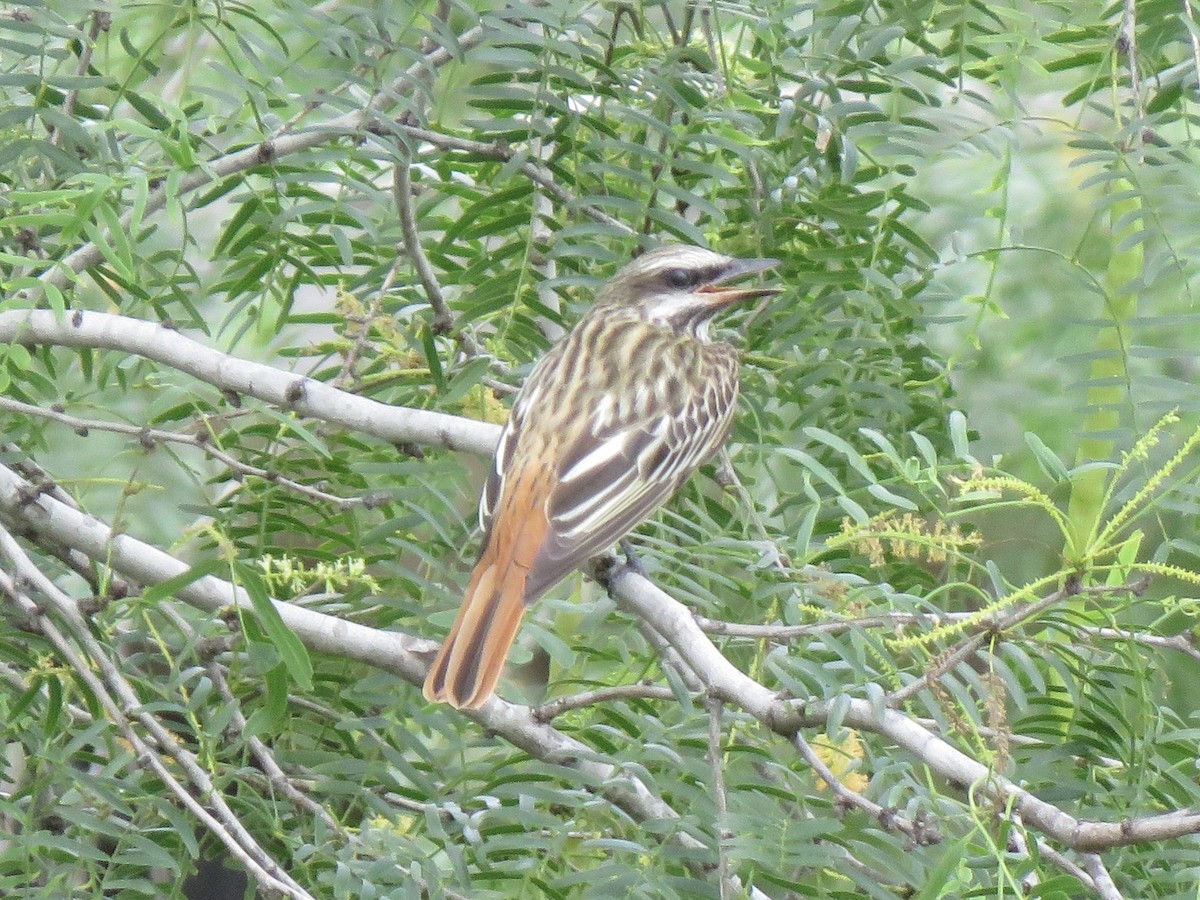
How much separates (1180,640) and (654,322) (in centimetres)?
179

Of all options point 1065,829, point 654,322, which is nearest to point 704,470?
point 654,322

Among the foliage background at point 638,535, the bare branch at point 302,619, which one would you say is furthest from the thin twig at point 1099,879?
the bare branch at point 302,619

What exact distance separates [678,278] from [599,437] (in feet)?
1.67

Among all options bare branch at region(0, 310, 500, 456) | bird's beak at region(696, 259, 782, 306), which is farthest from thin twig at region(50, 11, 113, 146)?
bird's beak at region(696, 259, 782, 306)

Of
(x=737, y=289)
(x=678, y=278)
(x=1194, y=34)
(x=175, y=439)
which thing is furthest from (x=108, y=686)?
(x=1194, y=34)

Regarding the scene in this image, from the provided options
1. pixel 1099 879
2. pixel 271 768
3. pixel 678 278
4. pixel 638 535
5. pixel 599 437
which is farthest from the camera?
pixel 678 278

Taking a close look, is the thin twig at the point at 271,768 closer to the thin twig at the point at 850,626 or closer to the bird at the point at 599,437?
the bird at the point at 599,437

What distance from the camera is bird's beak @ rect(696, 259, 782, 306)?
271 cm

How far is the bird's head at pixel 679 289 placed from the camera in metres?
3.16

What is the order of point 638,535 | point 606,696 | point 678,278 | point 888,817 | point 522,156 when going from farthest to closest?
point 678,278, point 522,156, point 638,535, point 606,696, point 888,817

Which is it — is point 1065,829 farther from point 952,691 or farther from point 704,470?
point 704,470

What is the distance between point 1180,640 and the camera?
6.37 ft

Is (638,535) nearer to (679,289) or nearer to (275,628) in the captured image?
(275,628)

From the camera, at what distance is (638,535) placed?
2408 mm
